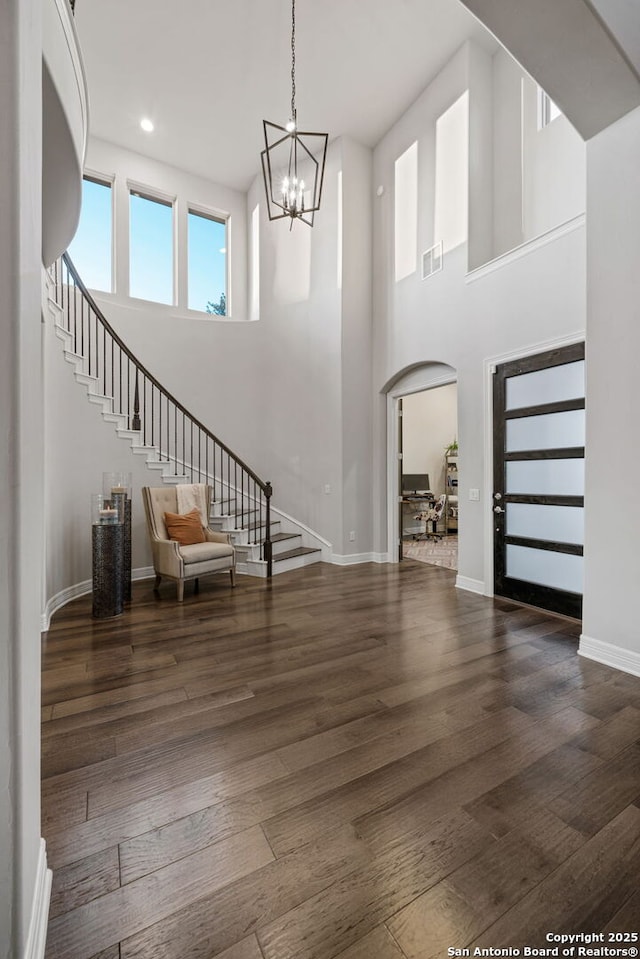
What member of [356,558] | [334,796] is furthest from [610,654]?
[356,558]

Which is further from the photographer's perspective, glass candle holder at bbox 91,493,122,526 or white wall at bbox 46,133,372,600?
white wall at bbox 46,133,372,600

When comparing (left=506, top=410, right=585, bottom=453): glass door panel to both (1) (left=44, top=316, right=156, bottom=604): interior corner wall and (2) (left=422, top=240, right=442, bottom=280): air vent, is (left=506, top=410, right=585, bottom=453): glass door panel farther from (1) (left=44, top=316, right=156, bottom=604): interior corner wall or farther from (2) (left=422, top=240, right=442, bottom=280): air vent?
(1) (left=44, top=316, right=156, bottom=604): interior corner wall

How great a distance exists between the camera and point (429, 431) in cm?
1032

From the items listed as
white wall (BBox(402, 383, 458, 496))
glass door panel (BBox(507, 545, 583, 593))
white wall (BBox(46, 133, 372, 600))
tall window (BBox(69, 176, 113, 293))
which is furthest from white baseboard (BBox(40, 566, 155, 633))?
white wall (BBox(402, 383, 458, 496))

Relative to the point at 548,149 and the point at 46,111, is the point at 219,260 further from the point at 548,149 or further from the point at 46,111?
the point at 46,111

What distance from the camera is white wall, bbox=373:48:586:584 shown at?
4.12m

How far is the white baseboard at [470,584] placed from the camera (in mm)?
4956

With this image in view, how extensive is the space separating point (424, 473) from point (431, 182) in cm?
592

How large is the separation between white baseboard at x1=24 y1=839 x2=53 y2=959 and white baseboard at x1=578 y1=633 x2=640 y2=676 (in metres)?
3.36

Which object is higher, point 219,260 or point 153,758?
point 219,260

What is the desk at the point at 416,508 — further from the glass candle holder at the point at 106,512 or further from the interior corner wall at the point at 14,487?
the interior corner wall at the point at 14,487

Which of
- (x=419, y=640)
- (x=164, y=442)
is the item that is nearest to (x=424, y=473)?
(x=164, y=442)

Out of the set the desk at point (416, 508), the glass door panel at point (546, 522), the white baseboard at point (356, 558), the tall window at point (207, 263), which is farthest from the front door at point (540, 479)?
the tall window at point (207, 263)

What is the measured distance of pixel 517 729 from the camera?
90.4 inches
